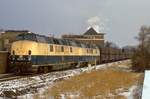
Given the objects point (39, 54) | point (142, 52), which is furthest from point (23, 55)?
point (142, 52)

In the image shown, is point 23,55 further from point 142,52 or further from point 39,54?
point 142,52

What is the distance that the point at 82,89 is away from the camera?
24.2 metres

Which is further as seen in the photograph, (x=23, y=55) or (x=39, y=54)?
(x=39, y=54)

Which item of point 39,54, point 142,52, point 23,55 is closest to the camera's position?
point 23,55

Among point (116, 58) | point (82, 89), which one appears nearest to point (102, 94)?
point (82, 89)

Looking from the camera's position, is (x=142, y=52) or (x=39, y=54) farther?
(x=142, y=52)

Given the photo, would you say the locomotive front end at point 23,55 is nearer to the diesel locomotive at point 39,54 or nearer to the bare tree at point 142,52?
the diesel locomotive at point 39,54

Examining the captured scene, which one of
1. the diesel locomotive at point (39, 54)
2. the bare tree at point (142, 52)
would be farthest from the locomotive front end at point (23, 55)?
the bare tree at point (142, 52)

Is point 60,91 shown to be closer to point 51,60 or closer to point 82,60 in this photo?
point 51,60

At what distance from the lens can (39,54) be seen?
3594 cm

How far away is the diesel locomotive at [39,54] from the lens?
34.8 meters

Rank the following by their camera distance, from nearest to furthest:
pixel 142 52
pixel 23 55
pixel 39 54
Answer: pixel 23 55 → pixel 39 54 → pixel 142 52

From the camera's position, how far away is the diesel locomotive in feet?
114

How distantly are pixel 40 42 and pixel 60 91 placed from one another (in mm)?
13680
